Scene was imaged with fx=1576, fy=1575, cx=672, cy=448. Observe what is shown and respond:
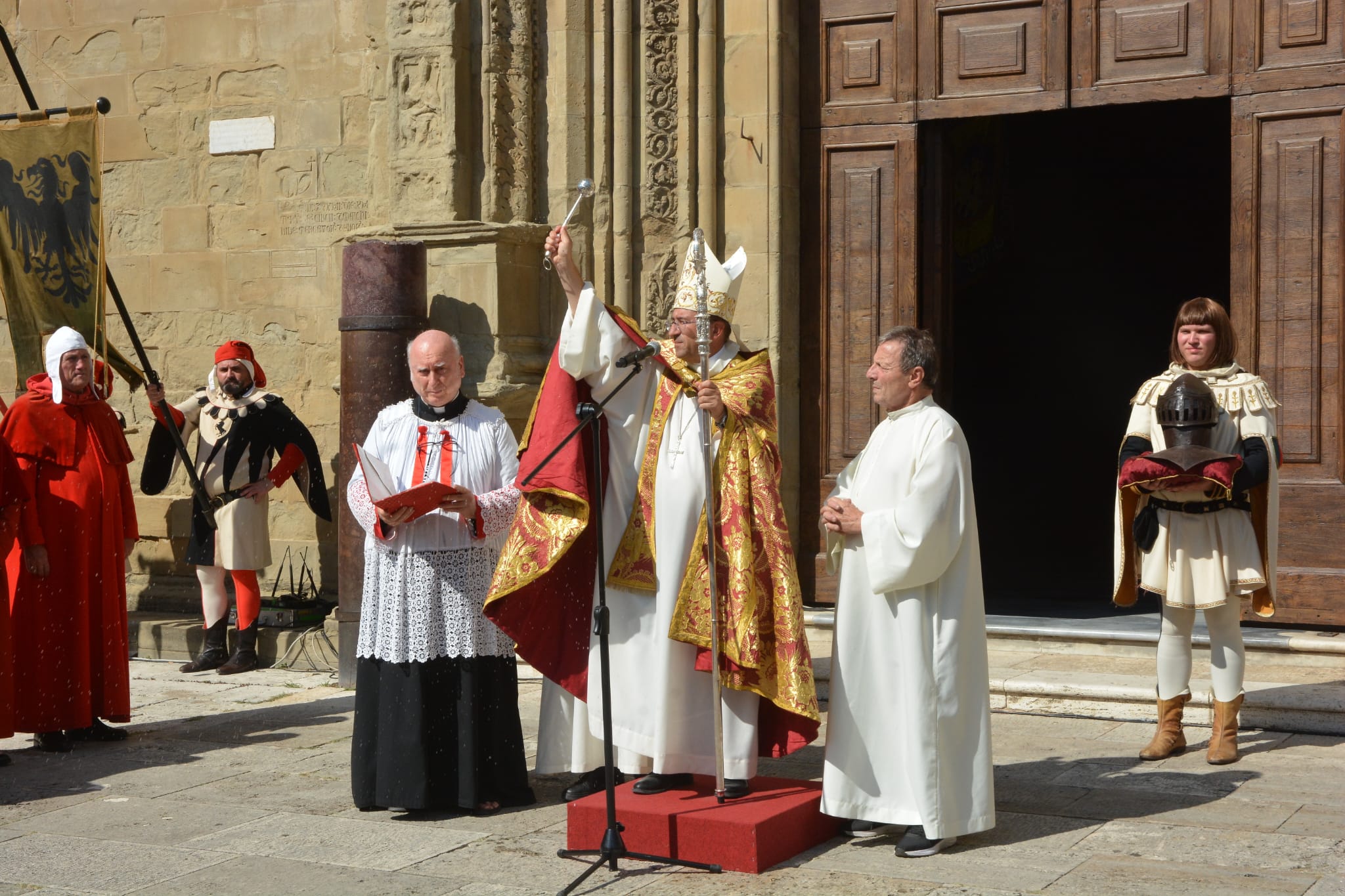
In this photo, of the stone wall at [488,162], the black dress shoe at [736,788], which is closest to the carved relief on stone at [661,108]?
the stone wall at [488,162]

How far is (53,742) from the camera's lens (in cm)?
683

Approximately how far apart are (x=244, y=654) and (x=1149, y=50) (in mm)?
5751

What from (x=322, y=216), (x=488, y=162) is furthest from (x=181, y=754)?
(x=322, y=216)

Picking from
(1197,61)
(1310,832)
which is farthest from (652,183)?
(1310,832)

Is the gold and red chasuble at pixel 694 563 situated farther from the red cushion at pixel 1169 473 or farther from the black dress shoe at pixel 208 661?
the black dress shoe at pixel 208 661

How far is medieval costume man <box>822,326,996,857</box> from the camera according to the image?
15.5 feet

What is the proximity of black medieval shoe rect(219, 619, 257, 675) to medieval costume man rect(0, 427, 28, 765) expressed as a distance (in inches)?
81.9

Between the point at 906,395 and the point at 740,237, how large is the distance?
371cm

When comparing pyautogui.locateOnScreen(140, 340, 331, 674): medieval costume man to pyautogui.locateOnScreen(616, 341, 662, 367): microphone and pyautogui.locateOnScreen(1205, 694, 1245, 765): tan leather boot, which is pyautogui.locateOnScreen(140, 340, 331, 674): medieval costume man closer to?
pyautogui.locateOnScreen(616, 341, 662, 367): microphone

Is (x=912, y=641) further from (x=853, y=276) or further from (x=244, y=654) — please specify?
(x=244, y=654)

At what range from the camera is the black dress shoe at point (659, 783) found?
16.6ft

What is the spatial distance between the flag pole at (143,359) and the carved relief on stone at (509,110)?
1.97m

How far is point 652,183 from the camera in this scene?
8516mm

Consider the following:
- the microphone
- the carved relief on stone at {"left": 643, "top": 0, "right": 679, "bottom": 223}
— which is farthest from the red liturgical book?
the carved relief on stone at {"left": 643, "top": 0, "right": 679, "bottom": 223}
